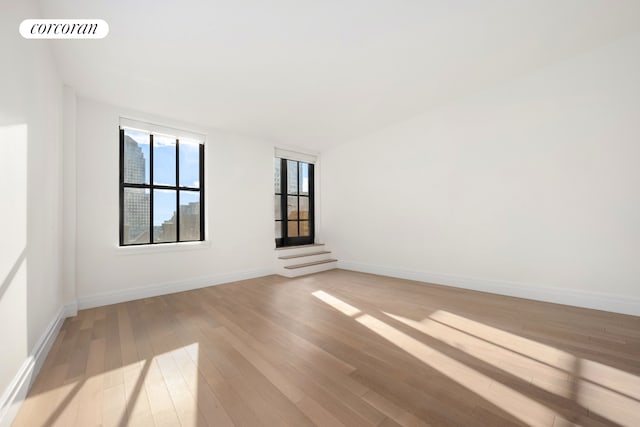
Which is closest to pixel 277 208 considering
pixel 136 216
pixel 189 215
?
pixel 189 215

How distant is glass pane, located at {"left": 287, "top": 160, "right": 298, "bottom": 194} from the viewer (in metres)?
5.28

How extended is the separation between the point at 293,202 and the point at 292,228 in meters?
0.57

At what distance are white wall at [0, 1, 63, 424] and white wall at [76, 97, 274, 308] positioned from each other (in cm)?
65

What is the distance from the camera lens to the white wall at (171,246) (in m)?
2.90

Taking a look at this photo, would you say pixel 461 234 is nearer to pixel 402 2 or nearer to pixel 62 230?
pixel 402 2

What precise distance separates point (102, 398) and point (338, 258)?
169 inches

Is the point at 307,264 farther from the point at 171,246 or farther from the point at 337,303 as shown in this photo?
the point at 171,246

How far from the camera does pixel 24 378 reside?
144 cm

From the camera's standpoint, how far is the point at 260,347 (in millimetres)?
1949

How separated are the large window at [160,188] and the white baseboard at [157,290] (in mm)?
623

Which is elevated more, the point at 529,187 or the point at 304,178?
the point at 304,178

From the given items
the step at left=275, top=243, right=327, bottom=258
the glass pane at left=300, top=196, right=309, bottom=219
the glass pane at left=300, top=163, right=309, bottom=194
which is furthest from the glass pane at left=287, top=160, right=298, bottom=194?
the step at left=275, top=243, right=327, bottom=258

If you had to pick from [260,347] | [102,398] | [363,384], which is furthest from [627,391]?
[102,398]

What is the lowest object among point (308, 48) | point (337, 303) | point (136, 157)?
point (337, 303)
